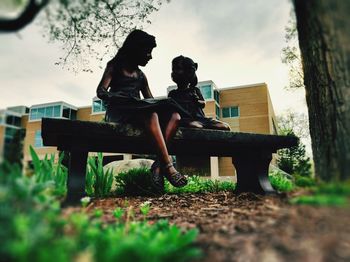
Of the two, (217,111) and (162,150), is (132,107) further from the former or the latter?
(217,111)

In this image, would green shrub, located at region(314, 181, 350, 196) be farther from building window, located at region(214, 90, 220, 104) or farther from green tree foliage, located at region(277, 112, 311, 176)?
building window, located at region(214, 90, 220, 104)

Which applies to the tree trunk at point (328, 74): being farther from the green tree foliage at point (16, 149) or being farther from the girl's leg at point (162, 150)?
the green tree foliage at point (16, 149)

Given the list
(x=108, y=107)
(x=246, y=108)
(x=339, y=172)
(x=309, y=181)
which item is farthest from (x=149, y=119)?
(x=246, y=108)

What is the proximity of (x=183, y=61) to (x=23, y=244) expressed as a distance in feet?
10.0

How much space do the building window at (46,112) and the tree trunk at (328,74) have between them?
3413cm

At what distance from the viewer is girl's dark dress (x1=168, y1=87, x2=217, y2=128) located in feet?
11.1

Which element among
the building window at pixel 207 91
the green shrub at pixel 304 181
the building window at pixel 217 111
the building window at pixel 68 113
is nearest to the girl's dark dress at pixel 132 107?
the green shrub at pixel 304 181

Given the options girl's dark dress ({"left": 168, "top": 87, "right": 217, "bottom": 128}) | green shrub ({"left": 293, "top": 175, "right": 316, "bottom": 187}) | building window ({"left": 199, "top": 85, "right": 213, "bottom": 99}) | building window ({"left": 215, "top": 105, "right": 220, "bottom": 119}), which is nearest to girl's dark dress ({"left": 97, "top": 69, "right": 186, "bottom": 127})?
girl's dark dress ({"left": 168, "top": 87, "right": 217, "bottom": 128})

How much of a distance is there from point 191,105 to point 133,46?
1017mm

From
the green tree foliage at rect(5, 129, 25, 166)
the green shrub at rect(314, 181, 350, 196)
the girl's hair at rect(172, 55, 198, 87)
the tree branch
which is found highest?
the girl's hair at rect(172, 55, 198, 87)

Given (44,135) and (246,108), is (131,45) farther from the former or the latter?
(246,108)

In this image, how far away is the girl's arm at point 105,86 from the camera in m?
2.84

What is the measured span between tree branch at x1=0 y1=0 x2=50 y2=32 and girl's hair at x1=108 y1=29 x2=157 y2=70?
1596mm

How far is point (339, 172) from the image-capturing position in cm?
131
